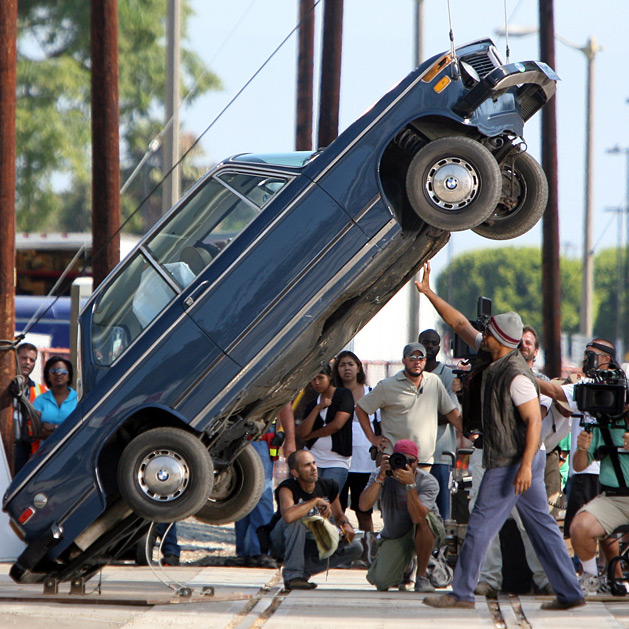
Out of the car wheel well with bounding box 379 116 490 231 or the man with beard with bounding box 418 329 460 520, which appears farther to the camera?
the man with beard with bounding box 418 329 460 520

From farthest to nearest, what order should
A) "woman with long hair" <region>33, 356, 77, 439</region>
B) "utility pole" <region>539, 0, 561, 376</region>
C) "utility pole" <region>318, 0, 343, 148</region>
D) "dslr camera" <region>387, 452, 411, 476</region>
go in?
"utility pole" <region>318, 0, 343, 148</region>
"utility pole" <region>539, 0, 561, 376</region>
"woman with long hair" <region>33, 356, 77, 439</region>
"dslr camera" <region>387, 452, 411, 476</region>

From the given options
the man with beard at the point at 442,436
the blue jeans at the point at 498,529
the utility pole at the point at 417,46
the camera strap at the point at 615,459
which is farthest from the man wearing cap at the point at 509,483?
the utility pole at the point at 417,46

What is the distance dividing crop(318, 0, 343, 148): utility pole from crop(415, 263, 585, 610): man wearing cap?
359 inches

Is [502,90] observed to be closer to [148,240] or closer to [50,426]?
[148,240]

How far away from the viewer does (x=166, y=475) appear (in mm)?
7547

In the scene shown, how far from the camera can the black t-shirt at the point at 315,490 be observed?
930cm

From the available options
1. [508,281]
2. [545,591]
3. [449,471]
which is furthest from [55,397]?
[508,281]

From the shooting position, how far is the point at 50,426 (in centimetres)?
1091

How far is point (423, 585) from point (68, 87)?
1334 inches

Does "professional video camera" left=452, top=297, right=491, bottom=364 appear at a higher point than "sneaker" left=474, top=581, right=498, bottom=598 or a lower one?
higher

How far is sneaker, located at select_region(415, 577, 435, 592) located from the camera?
8.96 metres

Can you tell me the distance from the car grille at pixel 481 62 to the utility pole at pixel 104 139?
18.8 ft

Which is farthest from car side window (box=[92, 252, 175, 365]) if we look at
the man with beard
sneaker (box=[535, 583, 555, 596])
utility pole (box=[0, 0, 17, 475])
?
utility pole (box=[0, 0, 17, 475])

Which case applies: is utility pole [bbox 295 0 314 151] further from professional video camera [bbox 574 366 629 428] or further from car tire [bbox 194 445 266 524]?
professional video camera [bbox 574 366 629 428]
